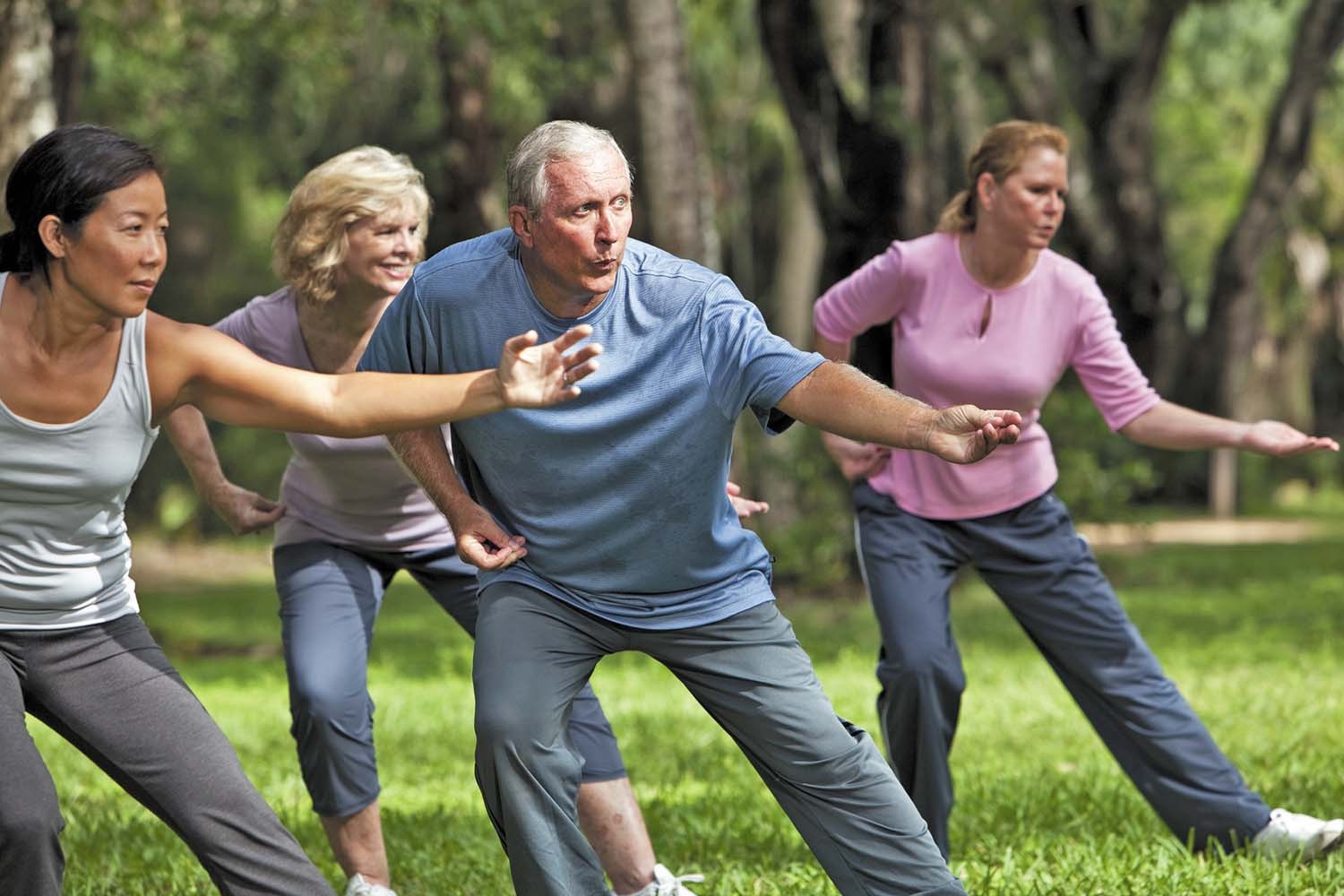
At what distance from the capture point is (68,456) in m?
3.99

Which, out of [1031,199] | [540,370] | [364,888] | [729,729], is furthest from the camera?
[1031,199]

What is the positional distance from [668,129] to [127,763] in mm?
9448

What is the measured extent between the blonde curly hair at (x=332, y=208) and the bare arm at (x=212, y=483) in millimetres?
529

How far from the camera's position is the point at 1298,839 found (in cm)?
569

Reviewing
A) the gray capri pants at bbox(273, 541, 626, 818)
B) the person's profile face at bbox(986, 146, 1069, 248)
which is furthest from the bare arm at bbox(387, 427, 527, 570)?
the person's profile face at bbox(986, 146, 1069, 248)

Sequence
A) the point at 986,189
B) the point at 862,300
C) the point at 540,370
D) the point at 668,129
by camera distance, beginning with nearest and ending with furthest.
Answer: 1. the point at 540,370
2. the point at 986,189
3. the point at 862,300
4. the point at 668,129

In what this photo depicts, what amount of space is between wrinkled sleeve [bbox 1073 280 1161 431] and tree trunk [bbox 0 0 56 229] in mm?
8139

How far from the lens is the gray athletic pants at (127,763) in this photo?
147 inches

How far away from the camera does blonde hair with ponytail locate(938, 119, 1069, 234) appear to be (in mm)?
5781

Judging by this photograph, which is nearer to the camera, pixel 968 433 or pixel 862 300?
pixel 968 433

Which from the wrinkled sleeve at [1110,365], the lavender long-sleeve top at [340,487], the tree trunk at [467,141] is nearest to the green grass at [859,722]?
the lavender long-sleeve top at [340,487]

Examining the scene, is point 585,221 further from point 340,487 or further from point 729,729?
point 340,487

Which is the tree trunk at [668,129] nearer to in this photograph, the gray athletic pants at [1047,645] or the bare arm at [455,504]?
the gray athletic pants at [1047,645]

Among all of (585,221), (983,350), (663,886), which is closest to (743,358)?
(585,221)
